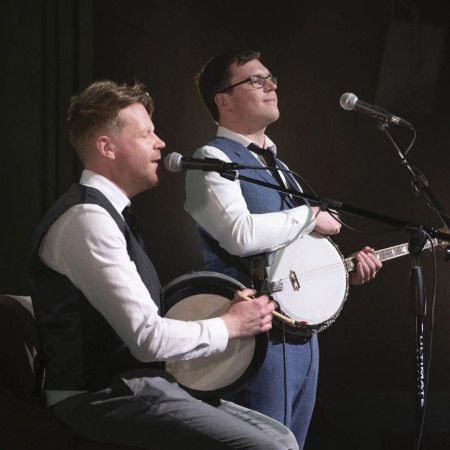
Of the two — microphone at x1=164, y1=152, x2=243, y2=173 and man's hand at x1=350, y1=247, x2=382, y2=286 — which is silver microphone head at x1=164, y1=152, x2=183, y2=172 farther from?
man's hand at x1=350, y1=247, x2=382, y2=286

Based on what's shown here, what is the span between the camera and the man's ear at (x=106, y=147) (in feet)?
7.92

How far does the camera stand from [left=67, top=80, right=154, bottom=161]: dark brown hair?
2.45m

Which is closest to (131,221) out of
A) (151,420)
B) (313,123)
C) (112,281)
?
(112,281)

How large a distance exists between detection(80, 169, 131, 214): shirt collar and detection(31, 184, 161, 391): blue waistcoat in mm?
169

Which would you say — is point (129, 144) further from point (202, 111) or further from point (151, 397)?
point (202, 111)

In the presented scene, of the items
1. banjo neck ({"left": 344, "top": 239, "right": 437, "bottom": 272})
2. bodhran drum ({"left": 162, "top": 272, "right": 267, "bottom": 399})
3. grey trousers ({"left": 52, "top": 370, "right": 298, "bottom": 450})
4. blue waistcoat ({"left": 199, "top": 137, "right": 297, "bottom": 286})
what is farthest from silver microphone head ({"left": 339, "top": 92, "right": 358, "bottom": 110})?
grey trousers ({"left": 52, "top": 370, "right": 298, "bottom": 450})

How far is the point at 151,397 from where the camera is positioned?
6.79 ft

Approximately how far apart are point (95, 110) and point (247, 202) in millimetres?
676

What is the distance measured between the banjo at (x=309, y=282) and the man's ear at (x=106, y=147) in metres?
0.71

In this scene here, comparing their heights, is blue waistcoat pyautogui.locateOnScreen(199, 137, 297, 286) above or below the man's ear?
below

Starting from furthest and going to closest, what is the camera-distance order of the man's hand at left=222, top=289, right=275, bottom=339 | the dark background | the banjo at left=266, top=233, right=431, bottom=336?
the dark background
the banjo at left=266, top=233, right=431, bottom=336
the man's hand at left=222, top=289, right=275, bottom=339

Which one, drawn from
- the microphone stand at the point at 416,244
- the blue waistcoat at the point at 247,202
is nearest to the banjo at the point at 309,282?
the blue waistcoat at the point at 247,202

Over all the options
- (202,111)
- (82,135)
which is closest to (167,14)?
(202,111)

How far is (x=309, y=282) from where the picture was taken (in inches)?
114
